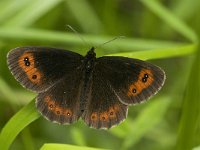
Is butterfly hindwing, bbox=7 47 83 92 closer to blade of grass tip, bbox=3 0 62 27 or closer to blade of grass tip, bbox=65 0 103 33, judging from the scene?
blade of grass tip, bbox=3 0 62 27

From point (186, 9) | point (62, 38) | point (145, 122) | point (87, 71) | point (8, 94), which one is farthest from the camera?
point (186, 9)

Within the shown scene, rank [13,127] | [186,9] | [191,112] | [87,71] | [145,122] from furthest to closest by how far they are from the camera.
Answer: [186,9], [145,122], [87,71], [191,112], [13,127]

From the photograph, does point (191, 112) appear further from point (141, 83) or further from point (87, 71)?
point (87, 71)

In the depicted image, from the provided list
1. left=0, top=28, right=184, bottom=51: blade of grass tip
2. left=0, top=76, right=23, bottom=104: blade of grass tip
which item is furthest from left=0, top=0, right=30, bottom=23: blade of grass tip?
left=0, top=76, right=23, bottom=104: blade of grass tip

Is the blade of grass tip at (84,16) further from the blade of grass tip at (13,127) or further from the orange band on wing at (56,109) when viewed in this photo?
the blade of grass tip at (13,127)

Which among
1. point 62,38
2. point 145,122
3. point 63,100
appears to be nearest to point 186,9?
point 62,38

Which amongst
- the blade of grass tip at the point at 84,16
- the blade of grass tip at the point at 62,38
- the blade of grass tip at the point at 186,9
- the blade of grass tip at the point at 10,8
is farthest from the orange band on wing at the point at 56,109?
the blade of grass tip at the point at 186,9
